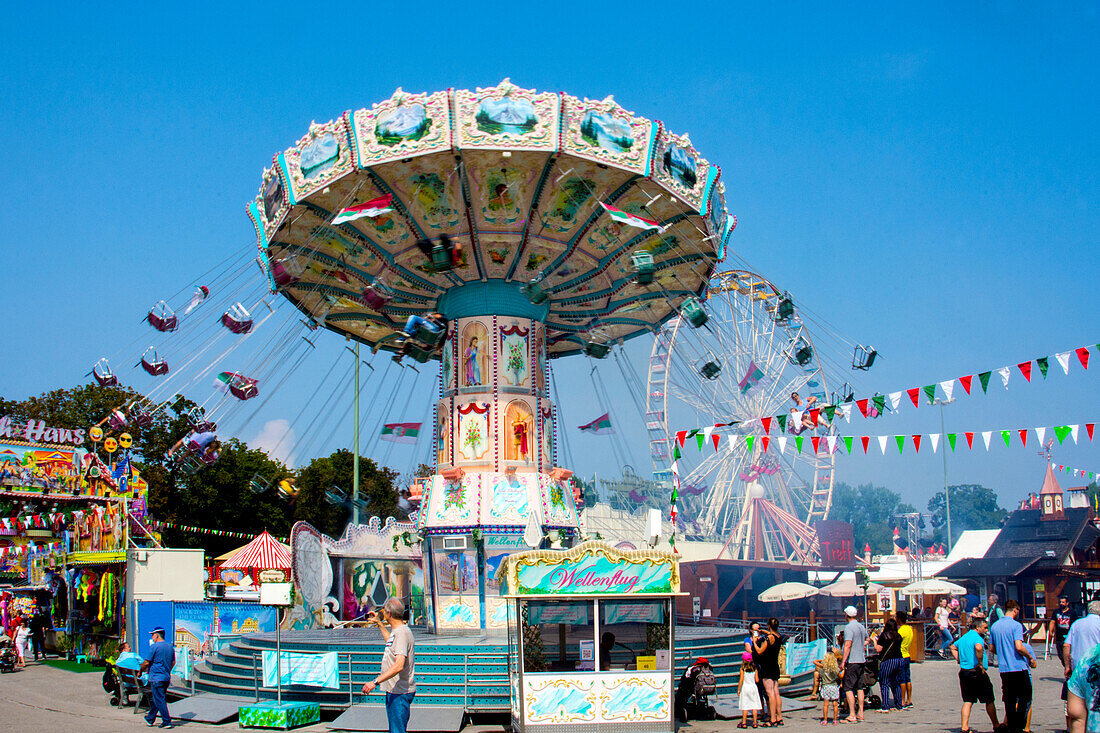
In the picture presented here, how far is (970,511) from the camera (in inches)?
5709

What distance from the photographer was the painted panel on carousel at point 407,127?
1758 centimetres

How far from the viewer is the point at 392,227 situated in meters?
20.4

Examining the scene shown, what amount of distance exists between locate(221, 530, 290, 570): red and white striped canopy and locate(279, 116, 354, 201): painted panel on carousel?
16.3 meters

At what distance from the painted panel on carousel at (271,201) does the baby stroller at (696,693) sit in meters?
11.8

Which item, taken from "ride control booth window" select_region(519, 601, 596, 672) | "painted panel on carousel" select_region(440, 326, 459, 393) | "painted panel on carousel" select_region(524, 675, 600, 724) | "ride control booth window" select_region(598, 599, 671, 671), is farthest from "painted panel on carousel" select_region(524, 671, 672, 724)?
"painted panel on carousel" select_region(440, 326, 459, 393)

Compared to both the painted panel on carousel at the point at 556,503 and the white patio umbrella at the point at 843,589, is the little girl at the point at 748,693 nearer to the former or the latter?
the painted panel on carousel at the point at 556,503

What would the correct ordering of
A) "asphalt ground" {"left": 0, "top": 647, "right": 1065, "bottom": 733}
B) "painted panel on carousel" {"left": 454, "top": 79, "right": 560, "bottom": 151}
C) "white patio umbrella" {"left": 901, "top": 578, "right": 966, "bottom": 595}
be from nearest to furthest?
1. "asphalt ground" {"left": 0, "top": 647, "right": 1065, "bottom": 733}
2. "painted panel on carousel" {"left": 454, "top": 79, "right": 560, "bottom": 151}
3. "white patio umbrella" {"left": 901, "top": 578, "right": 966, "bottom": 595}

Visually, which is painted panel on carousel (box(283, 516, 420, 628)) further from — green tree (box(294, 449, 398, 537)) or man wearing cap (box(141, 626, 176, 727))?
green tree (box(294, 449, 398, 537))

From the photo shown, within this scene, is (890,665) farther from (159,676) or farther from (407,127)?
(407,127)

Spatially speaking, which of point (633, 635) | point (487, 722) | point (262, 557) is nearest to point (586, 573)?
point (633, 635)

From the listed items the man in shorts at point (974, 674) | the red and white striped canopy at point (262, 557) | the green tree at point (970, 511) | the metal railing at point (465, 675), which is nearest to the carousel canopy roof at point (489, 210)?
the metal railing at point (465, 675)

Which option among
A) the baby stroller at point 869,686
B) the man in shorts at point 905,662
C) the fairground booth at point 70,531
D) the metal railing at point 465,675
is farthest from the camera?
the fairground booth at point 70,531

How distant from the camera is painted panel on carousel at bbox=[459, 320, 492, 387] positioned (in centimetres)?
2164

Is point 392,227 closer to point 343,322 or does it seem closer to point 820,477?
point 343,322
